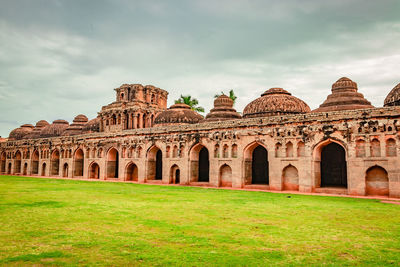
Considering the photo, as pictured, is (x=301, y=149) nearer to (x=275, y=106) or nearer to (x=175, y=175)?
(x=275, y=106)

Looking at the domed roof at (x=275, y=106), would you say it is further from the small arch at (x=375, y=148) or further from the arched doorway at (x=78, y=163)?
the arched doorway at (x=78, y=163)

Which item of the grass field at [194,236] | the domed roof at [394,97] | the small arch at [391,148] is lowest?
the grass field at [194,236]

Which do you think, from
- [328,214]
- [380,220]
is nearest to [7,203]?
[328,214]

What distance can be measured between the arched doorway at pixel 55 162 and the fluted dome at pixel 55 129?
9475 mm

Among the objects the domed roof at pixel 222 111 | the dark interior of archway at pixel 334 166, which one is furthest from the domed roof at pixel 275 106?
the dark interior of archway at pixel 334 166

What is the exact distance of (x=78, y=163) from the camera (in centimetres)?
3678

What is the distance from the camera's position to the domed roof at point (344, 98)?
903 inches

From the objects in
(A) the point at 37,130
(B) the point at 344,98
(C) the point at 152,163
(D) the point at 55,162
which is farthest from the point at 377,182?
(A) the point at 37,130

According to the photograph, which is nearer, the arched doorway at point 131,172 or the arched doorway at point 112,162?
the arched doorway at point 131,172

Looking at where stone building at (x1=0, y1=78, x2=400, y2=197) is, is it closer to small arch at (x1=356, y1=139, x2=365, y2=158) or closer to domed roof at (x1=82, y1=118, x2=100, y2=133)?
small arch at (x1=356, y1=139, x2=365, y2=158)

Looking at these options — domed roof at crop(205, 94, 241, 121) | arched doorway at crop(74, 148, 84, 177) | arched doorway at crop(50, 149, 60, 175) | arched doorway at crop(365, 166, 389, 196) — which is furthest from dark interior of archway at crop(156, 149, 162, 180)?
arched doorway at crop(365, 166, 389, 196)

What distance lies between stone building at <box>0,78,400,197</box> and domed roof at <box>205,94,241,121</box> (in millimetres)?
99

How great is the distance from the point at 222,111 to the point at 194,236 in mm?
23456

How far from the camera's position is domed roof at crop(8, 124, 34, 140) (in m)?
56.2
